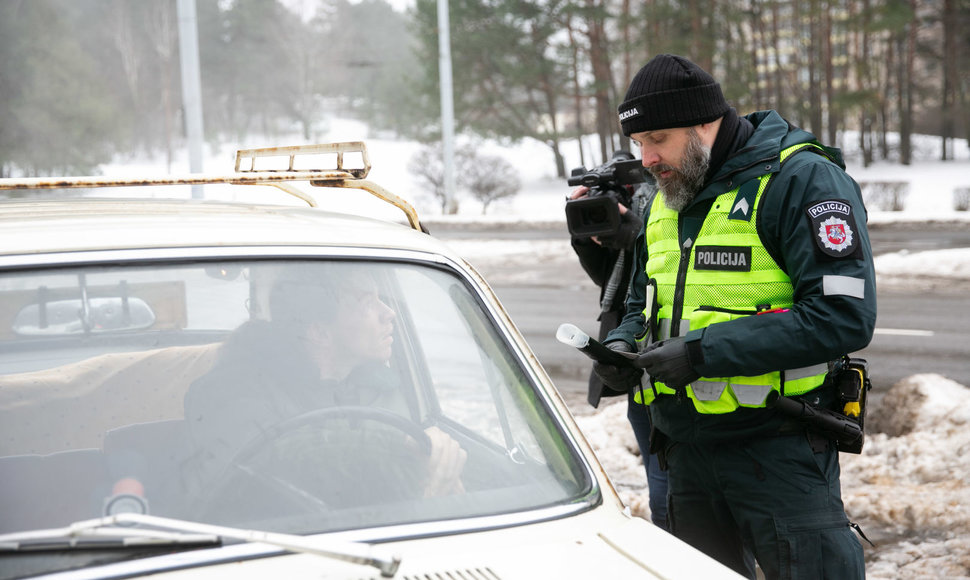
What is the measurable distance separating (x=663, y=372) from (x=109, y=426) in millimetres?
1270

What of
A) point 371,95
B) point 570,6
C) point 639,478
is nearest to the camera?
point 639,478

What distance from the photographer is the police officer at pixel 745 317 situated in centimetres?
225

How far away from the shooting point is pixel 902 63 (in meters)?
44.2

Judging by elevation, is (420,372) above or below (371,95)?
Result: below

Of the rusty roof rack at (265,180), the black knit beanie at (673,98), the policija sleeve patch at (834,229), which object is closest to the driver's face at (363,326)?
the rusty roof rack at (265,180)

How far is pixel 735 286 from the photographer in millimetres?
2396

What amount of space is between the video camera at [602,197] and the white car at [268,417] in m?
1.12

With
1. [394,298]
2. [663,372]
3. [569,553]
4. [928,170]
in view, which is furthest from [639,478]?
[928,170]

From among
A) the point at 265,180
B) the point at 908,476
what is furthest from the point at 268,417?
the point at 908,476

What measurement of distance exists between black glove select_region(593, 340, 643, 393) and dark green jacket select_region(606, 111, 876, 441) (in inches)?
6.7

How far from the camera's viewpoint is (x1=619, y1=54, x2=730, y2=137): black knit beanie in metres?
2.46

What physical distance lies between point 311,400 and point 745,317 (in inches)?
43.1

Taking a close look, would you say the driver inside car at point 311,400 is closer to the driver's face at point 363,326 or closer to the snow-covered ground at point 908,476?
the driver's face at point 363,326

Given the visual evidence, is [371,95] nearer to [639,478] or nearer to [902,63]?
[902,63]
